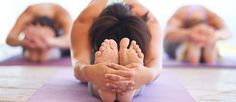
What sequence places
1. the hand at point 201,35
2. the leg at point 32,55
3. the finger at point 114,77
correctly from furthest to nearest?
1. the leg at point 32,55
2. the hand at point 201,35
3. the finger at point 114,77

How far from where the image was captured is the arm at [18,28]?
1.86 meters

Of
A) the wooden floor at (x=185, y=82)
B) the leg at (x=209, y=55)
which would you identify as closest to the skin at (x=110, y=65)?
the wooden floor at (x=185, y=82)

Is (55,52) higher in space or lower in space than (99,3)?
lower

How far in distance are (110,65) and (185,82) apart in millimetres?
546

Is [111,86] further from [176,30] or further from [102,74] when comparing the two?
[176,30]

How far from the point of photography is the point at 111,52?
3.01 feet

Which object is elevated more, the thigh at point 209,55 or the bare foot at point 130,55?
the bare foot at point 130,55

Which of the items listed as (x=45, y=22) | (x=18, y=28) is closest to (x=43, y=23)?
(x=45, y=22)

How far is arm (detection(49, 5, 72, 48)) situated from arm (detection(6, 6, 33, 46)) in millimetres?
152

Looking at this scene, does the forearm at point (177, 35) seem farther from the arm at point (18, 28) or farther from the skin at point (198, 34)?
the arm at point (18, 28)

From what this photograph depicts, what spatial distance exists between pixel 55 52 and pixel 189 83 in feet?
2.81

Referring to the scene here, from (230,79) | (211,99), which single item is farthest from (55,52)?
(211,99)

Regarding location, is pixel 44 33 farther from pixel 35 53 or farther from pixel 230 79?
pixel 230 79

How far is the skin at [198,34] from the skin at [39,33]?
0.59 meters
